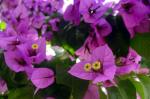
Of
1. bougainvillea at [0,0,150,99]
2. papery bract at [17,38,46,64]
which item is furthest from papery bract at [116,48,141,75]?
papery bract at [17,38,46,64]

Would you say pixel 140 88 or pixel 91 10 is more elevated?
pixel 91 10

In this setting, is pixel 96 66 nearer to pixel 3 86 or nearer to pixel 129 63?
pixel 129 63

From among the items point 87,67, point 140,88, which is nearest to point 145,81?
point 140,88

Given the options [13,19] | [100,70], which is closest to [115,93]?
[100,70]

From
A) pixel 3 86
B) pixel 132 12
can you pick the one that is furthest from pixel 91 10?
pixel 3 86

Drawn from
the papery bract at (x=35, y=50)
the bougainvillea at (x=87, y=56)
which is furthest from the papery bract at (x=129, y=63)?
the papery bract at (x=35, y=50)

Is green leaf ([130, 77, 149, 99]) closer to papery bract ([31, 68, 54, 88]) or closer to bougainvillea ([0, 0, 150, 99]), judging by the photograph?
bougainvillea ([0, 0, 150, 99])

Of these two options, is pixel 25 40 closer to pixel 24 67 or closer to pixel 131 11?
pixel 24 67

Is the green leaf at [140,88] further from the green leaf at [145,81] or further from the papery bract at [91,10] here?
the papery bract at [91,10]
